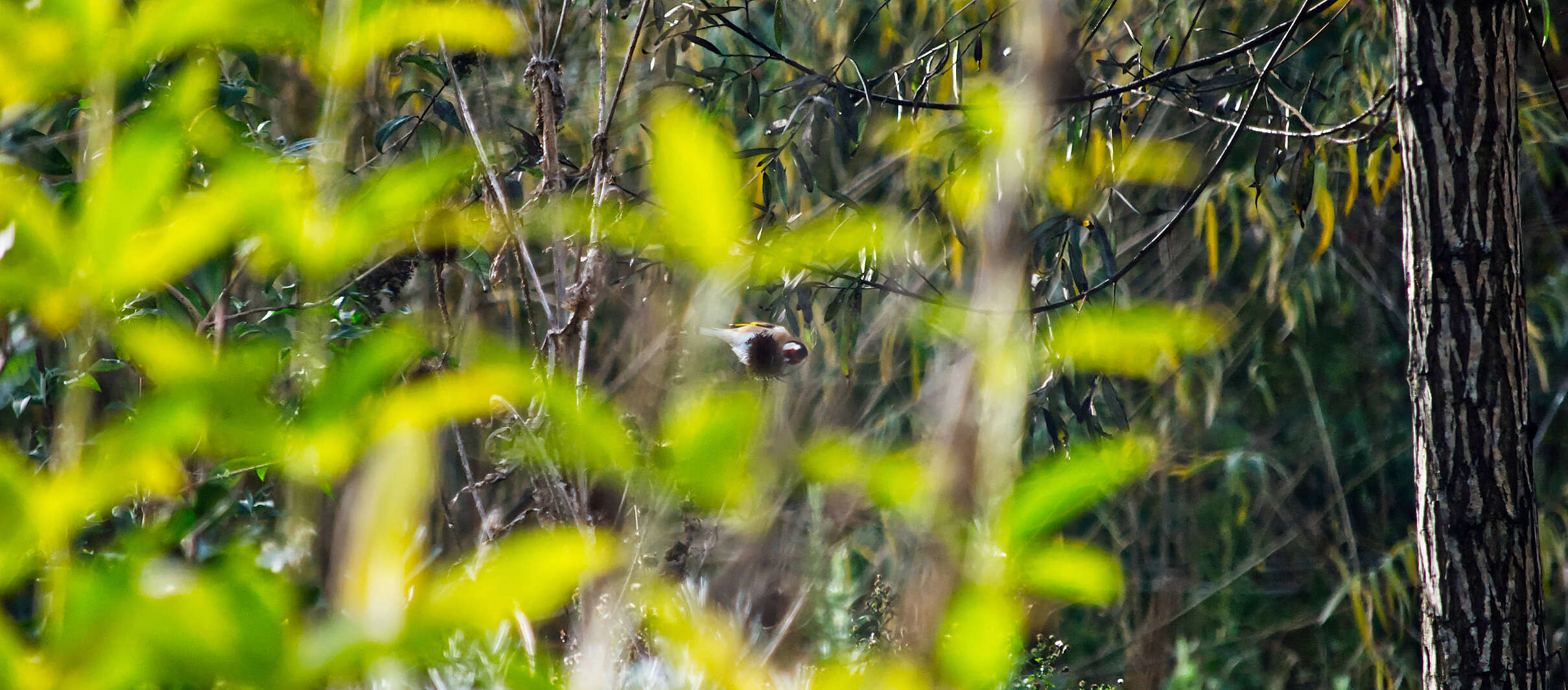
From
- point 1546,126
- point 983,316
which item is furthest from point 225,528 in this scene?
point 1546,126

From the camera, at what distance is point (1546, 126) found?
7.77ft

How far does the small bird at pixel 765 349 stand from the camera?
1158 mm

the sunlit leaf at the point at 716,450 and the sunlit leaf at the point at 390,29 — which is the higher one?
the sunlit leaf at the point at 390,29

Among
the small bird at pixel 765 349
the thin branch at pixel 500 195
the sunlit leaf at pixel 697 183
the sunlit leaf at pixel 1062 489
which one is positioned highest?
the sunlit leaf at pixel 697 183

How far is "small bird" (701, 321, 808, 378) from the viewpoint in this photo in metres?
1.16

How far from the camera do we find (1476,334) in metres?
1.09

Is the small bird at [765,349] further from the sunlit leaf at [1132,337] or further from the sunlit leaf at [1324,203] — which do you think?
the sunlit leaf at [1324,203]

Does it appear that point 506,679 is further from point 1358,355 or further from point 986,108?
point 1358,355

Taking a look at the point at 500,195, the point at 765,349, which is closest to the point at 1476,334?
the point at 765,349

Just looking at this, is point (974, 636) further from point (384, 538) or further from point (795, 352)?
point (795, 352)

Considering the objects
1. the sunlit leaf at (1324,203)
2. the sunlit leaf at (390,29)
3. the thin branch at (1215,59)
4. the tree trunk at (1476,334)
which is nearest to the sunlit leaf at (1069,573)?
the sunlit leaf at (390,29)

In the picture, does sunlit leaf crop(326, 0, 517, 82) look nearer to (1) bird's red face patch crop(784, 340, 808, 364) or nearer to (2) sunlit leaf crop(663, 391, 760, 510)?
(2) sunlit leaf crop(663, 391, 760, 510)

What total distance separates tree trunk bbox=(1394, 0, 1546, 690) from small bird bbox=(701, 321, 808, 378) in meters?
0.67

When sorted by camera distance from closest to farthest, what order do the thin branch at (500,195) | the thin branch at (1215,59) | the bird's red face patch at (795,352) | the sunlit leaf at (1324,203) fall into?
the thin branch at (500,195) → the thin branch at (1215,59) → the bird's red face patch at (795,352) → the sunlit leaf at (1324,203)
